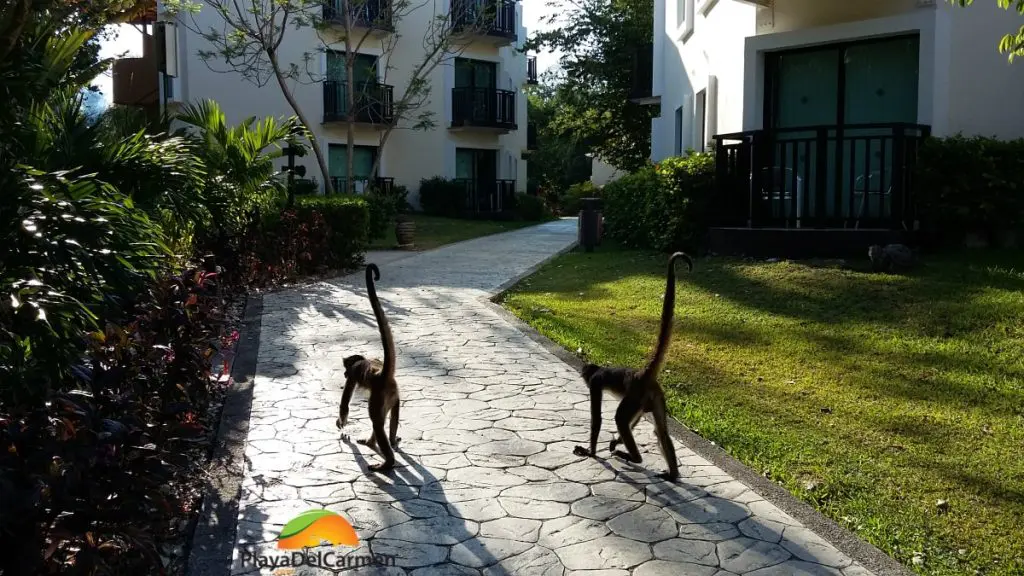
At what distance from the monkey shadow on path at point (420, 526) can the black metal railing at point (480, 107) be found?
2642 centimetres

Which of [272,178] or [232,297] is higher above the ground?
[272,178]

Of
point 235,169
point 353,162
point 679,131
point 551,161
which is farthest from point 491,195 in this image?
point 235,169

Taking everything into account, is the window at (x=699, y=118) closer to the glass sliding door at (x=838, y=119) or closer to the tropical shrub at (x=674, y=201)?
the tropical shrub at (x=674, y=201)

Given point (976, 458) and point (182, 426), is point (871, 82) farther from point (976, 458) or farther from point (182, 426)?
point (182, 426)

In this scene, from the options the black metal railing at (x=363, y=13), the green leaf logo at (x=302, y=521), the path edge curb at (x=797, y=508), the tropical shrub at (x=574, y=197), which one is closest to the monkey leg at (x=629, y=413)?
the path edge curb at (x=797, y=508)

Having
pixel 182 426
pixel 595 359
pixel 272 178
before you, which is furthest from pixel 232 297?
pixel 182 426

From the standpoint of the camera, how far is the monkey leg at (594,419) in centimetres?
482

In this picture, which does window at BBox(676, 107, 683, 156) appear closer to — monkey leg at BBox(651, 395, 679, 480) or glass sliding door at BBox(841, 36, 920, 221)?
glass sliding door at BBox(841, 36, 920, 221)

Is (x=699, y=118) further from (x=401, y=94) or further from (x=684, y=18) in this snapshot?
(x=401, y=94)

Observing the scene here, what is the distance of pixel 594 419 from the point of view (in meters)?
4.89

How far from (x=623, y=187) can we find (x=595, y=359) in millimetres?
8458

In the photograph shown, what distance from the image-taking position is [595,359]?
24.3 ft

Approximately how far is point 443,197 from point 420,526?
25.8 metres

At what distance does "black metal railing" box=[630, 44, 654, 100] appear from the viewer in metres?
22.1
